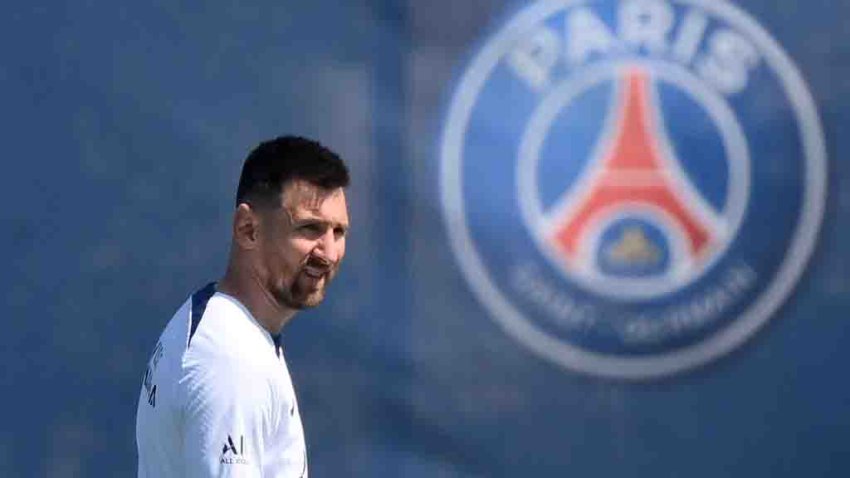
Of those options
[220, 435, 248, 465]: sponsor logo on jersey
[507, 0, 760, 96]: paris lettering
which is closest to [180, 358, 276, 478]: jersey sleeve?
[220, 435, 248, 465]: sponsor logo on jersey

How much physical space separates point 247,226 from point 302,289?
0.13m

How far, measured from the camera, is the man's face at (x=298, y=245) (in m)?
2.95

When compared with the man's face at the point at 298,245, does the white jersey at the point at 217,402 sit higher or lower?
lower

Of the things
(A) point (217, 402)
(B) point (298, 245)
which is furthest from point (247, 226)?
(A) point (217, 402)

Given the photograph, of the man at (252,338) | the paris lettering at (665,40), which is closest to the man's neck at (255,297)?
the man at (252,338)

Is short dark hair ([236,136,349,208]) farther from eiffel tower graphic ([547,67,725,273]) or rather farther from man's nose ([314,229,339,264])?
eiffel tower graphic ([547,67,725,273])

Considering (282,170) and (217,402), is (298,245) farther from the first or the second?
(217,402)

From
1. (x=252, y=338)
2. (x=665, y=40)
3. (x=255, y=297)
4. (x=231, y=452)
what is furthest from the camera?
(x=665, y=40)

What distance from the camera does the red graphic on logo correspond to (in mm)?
4047

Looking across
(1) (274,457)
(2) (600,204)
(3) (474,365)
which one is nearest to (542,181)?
(2) (600,204)

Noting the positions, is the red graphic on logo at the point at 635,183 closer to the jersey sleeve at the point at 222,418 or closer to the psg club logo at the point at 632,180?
the psg club logo at the point at 632,180

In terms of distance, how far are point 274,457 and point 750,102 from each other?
5.14 feet

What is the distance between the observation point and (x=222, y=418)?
275 cm

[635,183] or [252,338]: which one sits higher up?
[635,183]
